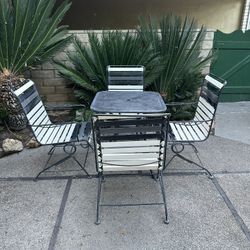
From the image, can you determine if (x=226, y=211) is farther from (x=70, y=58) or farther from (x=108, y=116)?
(x=70, y=58)

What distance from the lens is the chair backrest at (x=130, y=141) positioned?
2.11 m

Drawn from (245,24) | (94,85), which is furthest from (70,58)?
(245,24)

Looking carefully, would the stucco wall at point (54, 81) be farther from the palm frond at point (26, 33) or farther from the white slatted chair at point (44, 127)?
the white slatted chair at point (44, 127)

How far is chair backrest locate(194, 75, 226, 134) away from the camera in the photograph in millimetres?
2805

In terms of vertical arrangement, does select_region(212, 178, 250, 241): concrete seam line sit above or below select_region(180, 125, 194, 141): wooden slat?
below

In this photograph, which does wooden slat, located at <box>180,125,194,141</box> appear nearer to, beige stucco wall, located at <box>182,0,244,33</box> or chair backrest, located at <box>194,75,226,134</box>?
chair backrest, located at <box>194,75,226,134</box>

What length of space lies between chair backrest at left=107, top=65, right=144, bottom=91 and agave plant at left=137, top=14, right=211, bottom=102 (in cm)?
62

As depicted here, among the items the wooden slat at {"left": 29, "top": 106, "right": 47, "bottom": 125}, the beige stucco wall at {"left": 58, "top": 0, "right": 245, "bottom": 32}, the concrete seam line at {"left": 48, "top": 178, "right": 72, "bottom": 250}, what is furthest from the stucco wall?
the beige stucco wall at {"left": 58, "top": 0, "right": 245, "bottom": 32}

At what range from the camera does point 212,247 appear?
2146mm

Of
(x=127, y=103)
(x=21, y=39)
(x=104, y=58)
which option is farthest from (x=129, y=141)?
(x=21, y=39)

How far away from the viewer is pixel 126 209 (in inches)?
100

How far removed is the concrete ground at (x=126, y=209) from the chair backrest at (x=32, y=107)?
0.52 meters

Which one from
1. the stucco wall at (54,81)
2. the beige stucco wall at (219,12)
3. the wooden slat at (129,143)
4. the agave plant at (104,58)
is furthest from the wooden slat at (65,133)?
the beige stucco wall at (219,12)

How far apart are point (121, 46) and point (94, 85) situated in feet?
2.16
